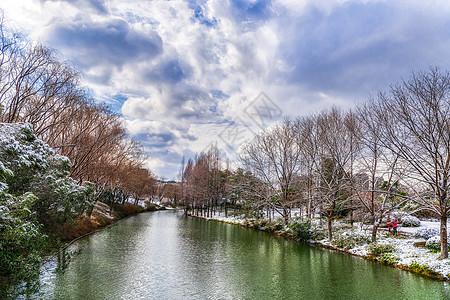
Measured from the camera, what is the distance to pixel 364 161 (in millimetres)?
16953

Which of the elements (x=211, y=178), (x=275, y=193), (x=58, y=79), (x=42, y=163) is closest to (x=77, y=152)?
(x=58, y=79)

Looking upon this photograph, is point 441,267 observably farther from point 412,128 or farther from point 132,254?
point 132,254

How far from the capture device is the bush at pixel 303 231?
1931 centimetres

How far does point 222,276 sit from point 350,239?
33.8 ft

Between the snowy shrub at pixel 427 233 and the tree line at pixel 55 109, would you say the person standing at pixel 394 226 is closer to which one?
the snowy shrub at pixel 427 233

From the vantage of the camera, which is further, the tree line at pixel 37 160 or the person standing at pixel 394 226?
the person standing at pixel 394 226

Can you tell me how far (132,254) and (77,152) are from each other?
7916 millimetres

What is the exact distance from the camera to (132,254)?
43.2 feet

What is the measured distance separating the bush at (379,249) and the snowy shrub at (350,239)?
5.52ft

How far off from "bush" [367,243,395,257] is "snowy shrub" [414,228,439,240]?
4.10m

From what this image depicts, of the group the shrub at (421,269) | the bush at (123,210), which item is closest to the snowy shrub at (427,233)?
the shrub at (421,269)

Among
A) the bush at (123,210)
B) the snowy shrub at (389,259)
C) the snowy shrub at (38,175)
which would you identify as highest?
the snowy shrub at (38,175)

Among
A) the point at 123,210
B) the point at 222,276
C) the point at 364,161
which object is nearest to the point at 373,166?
the point at 364,161

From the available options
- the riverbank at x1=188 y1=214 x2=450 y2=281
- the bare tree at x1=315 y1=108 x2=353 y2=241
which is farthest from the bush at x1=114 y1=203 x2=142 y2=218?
the bare tree at x1=315 y1=108 x2=353 y2=241
